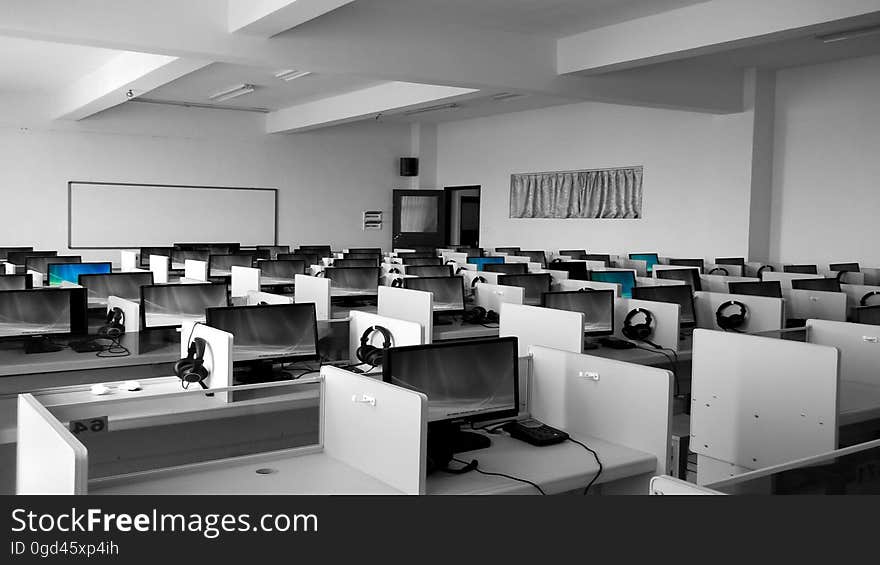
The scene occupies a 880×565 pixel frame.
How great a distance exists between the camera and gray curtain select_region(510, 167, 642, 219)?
11750 mm

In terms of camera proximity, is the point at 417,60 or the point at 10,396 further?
the point at 417,60

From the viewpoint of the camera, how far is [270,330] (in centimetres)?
415

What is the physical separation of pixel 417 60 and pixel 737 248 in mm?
4746

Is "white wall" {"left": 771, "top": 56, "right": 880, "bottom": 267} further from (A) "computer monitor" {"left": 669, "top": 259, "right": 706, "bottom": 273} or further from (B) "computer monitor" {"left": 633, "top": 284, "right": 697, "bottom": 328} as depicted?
(B) "computer monitor" {"left": 633, "top": 284, "right": 697, "bottom": 328}

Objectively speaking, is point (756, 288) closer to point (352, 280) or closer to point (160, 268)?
→ point (352, 280)

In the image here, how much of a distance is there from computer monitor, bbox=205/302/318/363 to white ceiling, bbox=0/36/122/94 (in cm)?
537

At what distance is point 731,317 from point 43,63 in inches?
319

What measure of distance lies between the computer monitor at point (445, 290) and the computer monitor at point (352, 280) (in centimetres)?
82

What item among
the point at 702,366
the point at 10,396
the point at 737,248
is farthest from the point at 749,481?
the point at 737,248

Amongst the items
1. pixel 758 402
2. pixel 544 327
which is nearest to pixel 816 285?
pixel 544 327

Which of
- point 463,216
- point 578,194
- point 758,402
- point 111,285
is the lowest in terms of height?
point 758,402

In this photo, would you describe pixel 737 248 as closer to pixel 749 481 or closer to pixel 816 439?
pixel 816 439

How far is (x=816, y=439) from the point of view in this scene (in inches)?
126

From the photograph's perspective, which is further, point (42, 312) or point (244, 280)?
point (244, 280)
